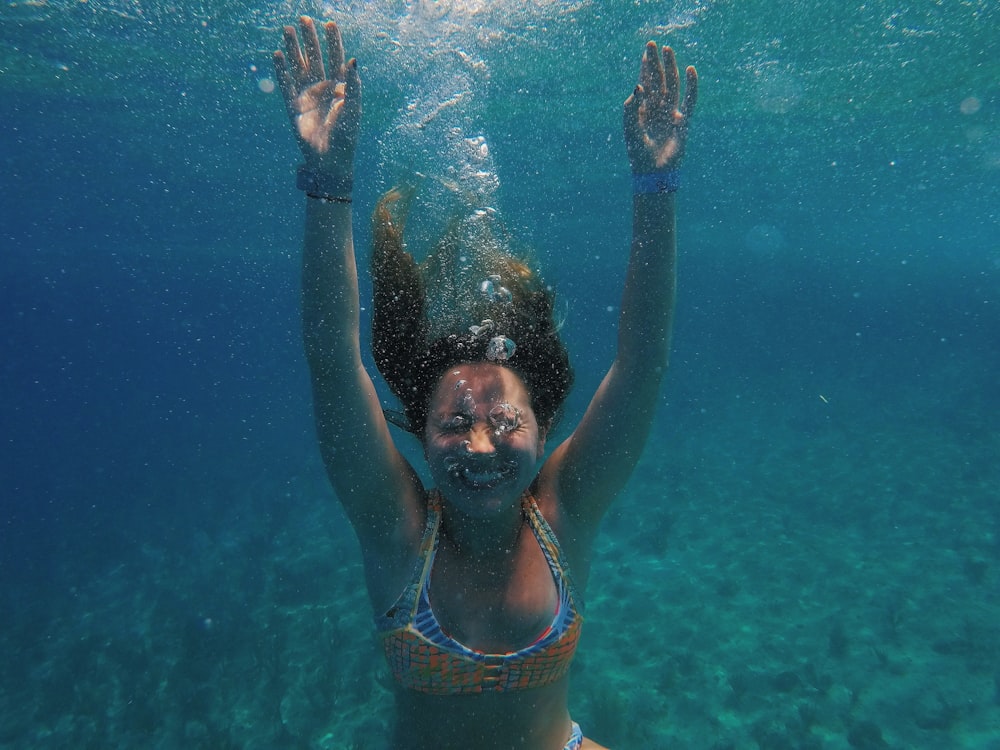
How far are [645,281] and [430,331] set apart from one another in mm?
939

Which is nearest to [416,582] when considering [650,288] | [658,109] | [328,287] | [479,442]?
[479,442]

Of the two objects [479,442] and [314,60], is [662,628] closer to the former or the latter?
[479,442]

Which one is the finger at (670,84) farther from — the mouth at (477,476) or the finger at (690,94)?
the mouth at (477,476)

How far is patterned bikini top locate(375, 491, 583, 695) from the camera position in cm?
243

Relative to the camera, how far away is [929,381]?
76.0 feet

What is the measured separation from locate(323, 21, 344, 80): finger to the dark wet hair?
1.81 feet

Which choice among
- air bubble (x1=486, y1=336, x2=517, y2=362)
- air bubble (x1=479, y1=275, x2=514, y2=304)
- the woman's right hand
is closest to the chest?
air bubble (x1=486, y1=336, x2=517, y2=362)

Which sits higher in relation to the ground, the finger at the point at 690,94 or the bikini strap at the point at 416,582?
the finger at the point at 690,94

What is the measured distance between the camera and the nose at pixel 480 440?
7.48 ft

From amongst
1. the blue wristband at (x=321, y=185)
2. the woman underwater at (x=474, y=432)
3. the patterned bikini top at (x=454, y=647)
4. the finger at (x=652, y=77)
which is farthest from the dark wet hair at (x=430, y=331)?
the finger at (x=652, y=77)

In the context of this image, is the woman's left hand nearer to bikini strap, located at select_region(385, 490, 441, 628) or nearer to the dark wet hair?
the dark wet hair

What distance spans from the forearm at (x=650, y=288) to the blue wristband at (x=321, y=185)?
1.14m

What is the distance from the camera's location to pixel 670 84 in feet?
8.32

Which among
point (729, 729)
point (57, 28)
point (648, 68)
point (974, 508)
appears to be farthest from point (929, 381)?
point (57, 28)
